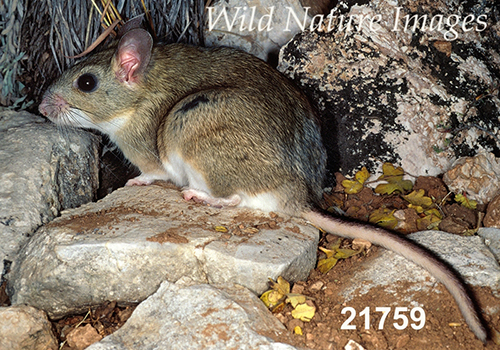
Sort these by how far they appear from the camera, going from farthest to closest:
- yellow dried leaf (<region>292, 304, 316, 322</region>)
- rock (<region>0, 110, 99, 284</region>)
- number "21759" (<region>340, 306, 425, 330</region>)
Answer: rock (<region>0, 110, 99, 284</region>) < yellow dried leaf (<region>292, 304, 316, 322</region>) < number "21759" (<region>340, 306, 425, 330</region>)

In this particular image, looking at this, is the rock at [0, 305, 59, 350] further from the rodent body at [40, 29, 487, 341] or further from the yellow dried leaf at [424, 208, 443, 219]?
the yellow dried leaf at [424, 208, 443, 219]

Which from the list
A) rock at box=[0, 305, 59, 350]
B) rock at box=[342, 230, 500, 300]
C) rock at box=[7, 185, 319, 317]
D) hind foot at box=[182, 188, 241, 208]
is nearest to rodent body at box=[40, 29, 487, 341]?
hind foot at box=[182, 188, 241, 208]

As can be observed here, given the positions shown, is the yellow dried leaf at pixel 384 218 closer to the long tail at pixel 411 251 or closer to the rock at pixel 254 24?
the long tail at pixel 411 251

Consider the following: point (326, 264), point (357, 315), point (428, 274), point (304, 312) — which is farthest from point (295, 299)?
point (428, 274)

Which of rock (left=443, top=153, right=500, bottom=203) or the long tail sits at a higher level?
the long tail

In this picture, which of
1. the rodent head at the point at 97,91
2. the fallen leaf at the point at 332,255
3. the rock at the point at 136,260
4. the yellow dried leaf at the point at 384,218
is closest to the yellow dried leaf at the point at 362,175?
the yellow dried leaf at the point at 384,218

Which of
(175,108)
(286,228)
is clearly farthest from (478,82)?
(175,108)
